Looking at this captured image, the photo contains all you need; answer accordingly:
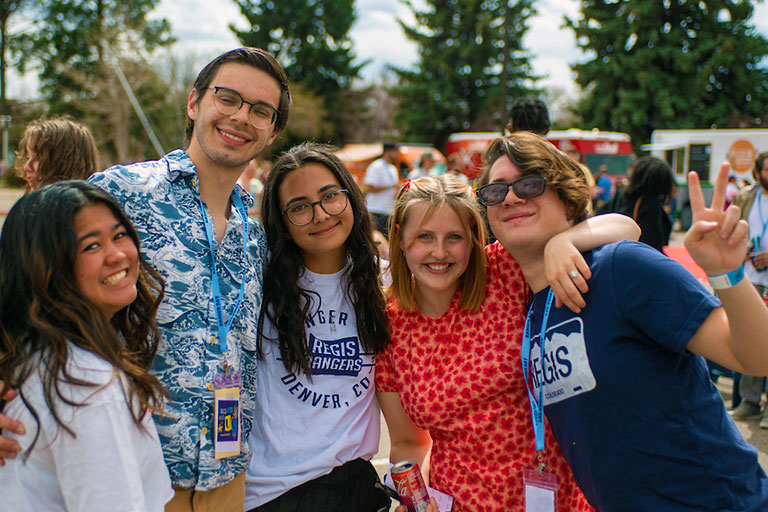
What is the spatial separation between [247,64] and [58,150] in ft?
6.44

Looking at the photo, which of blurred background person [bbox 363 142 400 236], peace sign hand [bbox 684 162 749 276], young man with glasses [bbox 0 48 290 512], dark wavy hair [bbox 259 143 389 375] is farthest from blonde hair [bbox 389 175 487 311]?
blurred background person [bbox 363 142 400 236]

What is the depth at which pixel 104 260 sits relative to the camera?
1.54 metres

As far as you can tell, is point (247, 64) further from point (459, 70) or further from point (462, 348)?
point (459, 70)

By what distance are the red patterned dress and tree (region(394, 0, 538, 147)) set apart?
33.0m

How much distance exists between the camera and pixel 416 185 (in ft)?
7.38

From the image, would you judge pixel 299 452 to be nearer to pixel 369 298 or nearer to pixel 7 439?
pixel 369 298

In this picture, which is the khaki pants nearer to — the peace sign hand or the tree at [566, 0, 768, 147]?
the peace sign hand

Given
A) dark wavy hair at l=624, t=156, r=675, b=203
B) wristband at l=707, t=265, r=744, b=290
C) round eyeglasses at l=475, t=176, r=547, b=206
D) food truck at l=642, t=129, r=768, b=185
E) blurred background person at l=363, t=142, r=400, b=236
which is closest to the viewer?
wristband at l=707, t=265, r=744, b=290

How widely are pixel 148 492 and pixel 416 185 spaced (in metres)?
1.43

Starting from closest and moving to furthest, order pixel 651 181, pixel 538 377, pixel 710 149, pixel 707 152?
pixel 538 377, pixel 651 181, pixel 710 149, pixel 707 152

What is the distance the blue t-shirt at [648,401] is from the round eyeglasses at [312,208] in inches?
42.0

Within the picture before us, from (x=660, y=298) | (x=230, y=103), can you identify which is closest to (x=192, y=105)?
(x=230, y=103)

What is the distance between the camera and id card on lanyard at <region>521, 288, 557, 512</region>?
6.05 ft

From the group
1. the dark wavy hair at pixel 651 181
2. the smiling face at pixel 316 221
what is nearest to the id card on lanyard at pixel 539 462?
the smiling face at pixel 316 221
